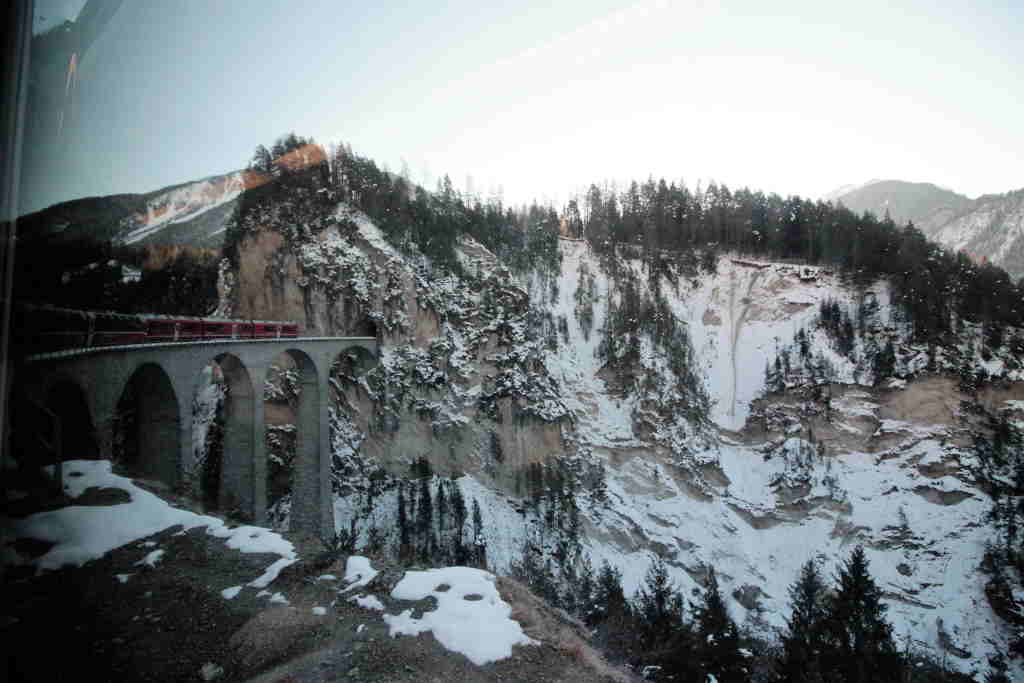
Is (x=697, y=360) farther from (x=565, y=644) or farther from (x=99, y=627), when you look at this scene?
(x=99, y=627)

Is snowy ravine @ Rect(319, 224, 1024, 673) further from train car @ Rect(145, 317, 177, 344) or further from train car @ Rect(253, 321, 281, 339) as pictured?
train car @ Rect(145, 317, 177, 344)

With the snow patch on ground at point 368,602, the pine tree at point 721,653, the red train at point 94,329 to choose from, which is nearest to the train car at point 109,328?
the red train at point 94,329

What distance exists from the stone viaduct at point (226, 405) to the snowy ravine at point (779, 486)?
754 centimetres

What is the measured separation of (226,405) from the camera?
63.7ft

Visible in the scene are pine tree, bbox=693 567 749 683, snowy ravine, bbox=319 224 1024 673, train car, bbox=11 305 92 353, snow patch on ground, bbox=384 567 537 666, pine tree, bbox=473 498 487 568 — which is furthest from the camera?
snowy ravine, bbox=319 224 1024 673

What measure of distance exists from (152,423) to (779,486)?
43.0 metres

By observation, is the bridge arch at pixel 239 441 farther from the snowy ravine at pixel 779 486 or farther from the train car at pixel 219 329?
the snowy ravine at pixel 779 486

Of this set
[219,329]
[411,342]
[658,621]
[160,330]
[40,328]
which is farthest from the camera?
[411,342]

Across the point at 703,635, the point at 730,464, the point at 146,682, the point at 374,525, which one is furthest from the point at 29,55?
the point at 730,464

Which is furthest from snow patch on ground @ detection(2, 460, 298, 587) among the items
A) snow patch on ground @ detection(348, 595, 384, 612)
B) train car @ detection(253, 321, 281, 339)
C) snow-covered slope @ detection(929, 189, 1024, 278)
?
snow-covered slope @ detection(929, 189, 1024, 278)

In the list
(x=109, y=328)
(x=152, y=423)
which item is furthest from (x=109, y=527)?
(x=152, y=423)

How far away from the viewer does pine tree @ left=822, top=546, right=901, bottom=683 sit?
1476 centimetres

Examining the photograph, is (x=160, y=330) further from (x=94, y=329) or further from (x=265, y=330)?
(x=94, y=329)

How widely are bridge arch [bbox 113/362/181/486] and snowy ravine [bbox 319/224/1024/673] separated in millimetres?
16127
